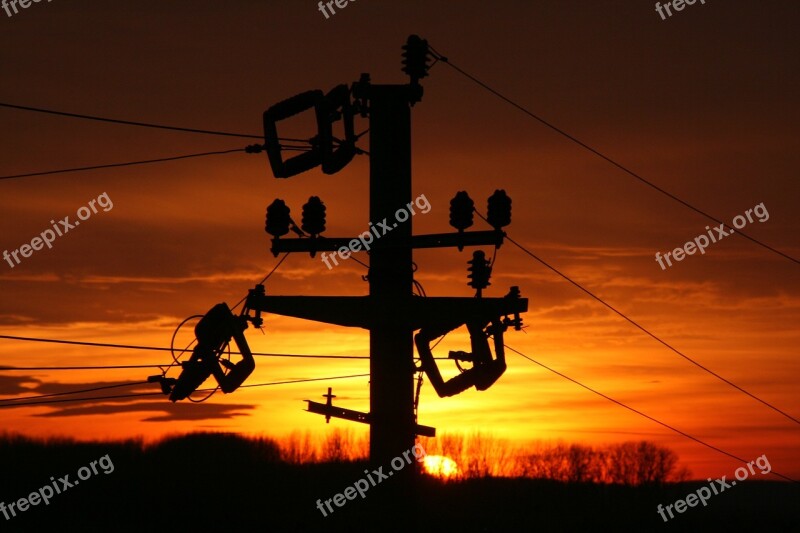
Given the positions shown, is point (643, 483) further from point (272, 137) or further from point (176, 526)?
point (272, 137)

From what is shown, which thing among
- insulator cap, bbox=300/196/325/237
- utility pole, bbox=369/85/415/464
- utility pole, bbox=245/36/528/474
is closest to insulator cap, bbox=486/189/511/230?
utility pole, bbox=245/36/528/474

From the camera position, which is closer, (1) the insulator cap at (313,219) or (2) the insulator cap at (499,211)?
(2) the insulator cap at (499,211)

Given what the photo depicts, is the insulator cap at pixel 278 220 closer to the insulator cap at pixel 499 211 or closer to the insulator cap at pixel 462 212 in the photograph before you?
the insulator cap at pixel 462 212

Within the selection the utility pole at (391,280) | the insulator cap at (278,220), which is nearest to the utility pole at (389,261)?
the utility pole at (391,280)

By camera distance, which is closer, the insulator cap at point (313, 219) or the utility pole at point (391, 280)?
the utility pole at point (391, 280)

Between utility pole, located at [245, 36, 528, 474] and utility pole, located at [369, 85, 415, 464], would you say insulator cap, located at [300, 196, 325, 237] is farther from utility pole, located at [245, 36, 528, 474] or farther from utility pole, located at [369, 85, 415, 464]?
utility pole, located at [369, 85, 415, 464]

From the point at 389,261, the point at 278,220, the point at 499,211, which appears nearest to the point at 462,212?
the point at 499,211

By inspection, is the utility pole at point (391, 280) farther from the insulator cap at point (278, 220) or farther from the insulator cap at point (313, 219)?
the insulator cap at point (278, 220)

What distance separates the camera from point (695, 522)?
44.7 metres

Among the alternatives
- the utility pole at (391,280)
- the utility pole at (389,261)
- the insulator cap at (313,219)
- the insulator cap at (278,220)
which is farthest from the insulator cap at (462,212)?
the insulator cap at (278,220)

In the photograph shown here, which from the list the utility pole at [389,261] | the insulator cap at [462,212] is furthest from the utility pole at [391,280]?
the insulator cap at [462,212]

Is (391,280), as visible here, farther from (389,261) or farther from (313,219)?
(313,219)

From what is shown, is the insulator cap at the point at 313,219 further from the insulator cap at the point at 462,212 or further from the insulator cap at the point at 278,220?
the insulator cap at the point at 462,212

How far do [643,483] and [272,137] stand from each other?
37521 millimetres
